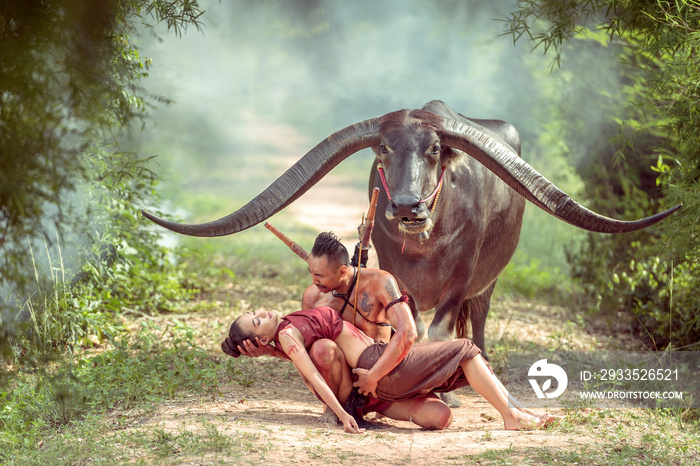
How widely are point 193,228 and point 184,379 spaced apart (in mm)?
1143

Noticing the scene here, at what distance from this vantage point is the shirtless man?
12.4 ft

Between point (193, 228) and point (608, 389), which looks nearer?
point (193, 228)

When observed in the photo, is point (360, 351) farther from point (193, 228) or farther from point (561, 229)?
point (561, 229)

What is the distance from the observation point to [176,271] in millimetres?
7609

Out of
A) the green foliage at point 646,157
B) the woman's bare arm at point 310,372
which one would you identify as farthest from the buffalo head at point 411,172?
the green foliage at point 646,157

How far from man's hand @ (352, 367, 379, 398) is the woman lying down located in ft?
0.19

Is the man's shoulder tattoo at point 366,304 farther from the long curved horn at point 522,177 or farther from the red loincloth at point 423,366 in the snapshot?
the long curved horn at point 522,177

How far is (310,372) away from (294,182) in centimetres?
116

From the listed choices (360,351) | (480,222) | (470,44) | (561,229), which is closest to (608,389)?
(480,222)

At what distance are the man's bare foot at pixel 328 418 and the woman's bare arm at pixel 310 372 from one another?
0.21m

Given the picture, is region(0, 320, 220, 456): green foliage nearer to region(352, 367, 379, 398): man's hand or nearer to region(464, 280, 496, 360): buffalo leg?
Result: region(352, 367, 379, 398): man's hand

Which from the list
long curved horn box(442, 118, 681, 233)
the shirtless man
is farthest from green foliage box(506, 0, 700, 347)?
the shirtless man

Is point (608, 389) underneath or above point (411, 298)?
underneath

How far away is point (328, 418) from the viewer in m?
4.00
